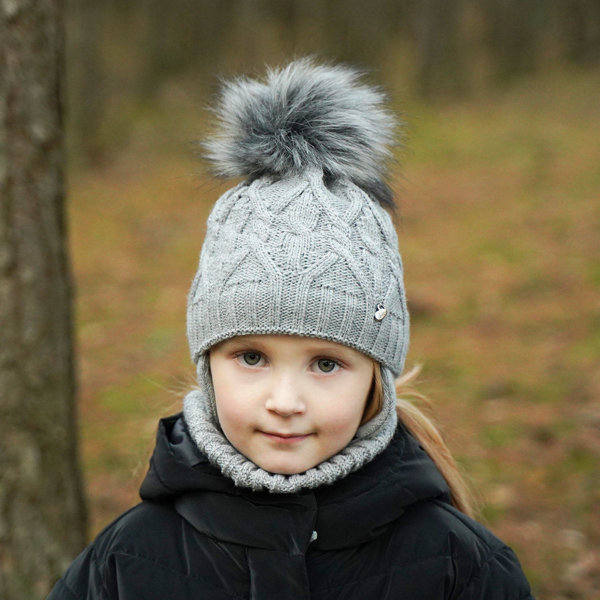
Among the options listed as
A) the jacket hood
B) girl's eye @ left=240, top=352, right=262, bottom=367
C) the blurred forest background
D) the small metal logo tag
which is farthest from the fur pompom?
the jacket hood

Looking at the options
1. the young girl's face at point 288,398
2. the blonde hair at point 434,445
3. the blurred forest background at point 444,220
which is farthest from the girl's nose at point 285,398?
the blurred forest background at point 444,220

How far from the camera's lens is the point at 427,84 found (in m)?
17.7

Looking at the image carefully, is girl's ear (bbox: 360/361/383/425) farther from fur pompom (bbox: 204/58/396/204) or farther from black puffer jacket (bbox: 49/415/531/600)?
fur pompom (bbox: 204/58/396/204)

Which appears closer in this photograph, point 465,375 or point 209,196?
point 465,375

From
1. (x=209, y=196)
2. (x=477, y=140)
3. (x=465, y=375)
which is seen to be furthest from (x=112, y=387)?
(x=477, y=140)

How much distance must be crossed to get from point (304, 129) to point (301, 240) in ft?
1.27

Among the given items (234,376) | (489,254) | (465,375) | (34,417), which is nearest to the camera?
(234,376)

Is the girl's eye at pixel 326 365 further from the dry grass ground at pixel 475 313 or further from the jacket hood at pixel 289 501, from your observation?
the dry grass ground at pixel 475 313

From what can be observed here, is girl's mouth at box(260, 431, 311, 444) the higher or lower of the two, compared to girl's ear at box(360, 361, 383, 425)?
lower

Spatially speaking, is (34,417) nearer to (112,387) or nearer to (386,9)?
(112,387)

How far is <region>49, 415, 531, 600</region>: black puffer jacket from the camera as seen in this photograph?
202 cm

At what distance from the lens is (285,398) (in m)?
1.91

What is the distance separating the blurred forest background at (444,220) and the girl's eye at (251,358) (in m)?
0.57

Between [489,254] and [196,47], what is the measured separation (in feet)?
38.2
